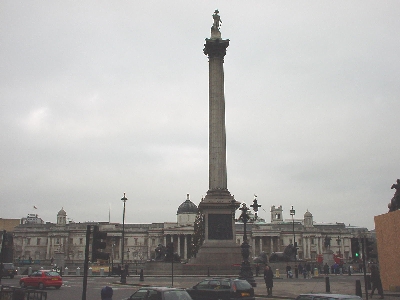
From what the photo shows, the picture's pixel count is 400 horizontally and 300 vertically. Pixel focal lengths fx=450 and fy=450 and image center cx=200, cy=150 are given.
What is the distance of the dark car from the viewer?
67.7 ft

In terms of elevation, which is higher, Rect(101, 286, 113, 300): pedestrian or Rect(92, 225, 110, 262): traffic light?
Rect(92, 225, 110, 262): traffic light

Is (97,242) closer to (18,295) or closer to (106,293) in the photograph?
(106,293)

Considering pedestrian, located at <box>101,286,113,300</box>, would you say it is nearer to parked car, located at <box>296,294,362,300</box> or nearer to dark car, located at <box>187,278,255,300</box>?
dark car, located at <box>187,278,255,300</box>

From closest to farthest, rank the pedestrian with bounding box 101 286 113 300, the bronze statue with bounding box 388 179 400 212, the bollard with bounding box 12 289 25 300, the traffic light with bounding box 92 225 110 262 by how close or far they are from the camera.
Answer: the traffic light with bounding box 92 225 110 262, the pedestrian with bounding box 101 286 113 300, the bollard with bounding box 12 289 25 300, the bronze statue with bounding box 388 179 400 212

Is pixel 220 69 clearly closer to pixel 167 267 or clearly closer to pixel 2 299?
pixel 167 267

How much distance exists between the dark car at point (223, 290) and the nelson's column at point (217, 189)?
26.9 metres

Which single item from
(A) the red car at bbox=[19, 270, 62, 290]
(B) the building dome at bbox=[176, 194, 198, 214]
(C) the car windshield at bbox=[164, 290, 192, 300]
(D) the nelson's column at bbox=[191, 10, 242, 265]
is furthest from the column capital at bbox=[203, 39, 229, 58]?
(B) the building dome at bbox=[176, 194, 198, 214]

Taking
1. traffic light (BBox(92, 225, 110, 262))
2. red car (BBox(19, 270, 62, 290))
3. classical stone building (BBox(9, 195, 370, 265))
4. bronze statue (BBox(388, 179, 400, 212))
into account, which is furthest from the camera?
classical stone building (BBox(9, 195, 370, 265))

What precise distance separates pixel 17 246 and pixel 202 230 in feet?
365

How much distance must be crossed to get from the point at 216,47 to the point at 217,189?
19.0 m

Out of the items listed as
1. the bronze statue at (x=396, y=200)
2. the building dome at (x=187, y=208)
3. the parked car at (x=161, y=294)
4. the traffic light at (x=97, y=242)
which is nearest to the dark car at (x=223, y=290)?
the parked car at (x=161, y=294)

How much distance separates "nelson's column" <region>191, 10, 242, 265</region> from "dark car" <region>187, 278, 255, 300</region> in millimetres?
26907

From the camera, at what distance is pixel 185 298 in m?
15.3

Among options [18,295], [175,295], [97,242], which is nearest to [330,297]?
[175,295]
